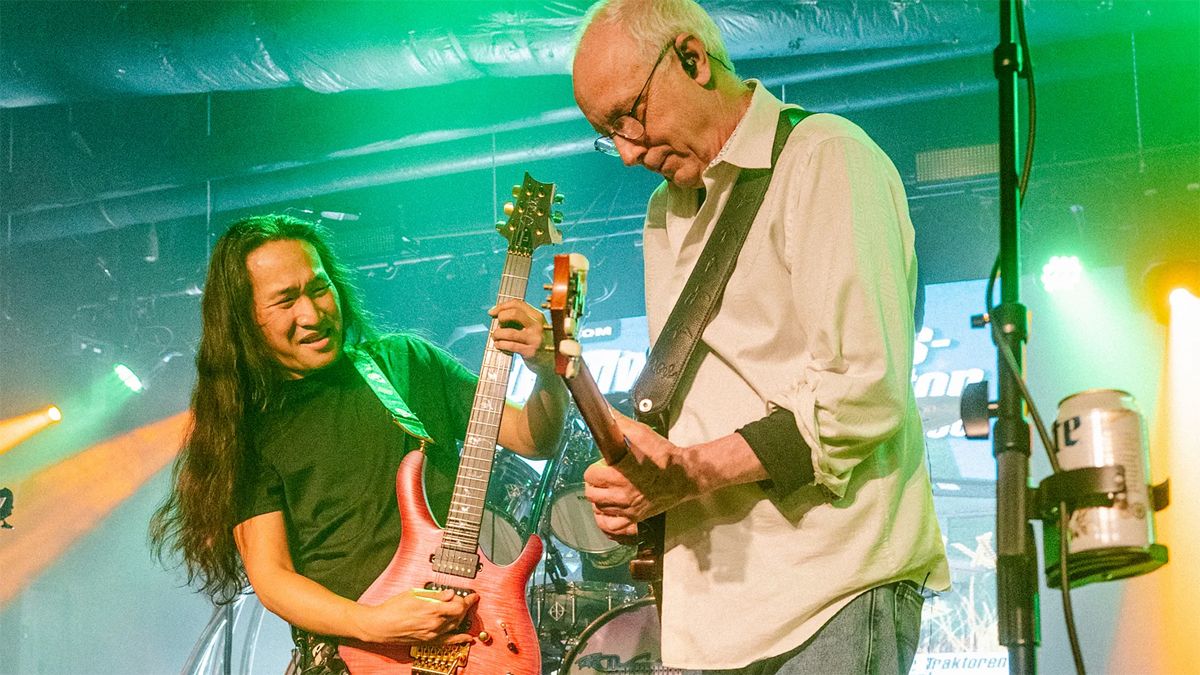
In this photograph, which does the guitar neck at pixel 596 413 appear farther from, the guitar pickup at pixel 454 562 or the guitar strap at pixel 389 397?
the guitar strap at pixel 389 397

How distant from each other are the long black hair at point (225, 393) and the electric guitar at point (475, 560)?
1.77 feet

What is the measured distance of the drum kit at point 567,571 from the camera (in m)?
4.81

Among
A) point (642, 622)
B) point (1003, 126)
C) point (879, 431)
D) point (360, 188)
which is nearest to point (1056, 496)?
point (879, 431)

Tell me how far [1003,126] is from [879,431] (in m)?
0.60

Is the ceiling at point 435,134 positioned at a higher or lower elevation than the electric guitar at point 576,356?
higher

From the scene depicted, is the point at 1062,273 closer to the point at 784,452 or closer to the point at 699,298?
the point at 699,298

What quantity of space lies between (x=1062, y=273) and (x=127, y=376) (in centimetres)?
753

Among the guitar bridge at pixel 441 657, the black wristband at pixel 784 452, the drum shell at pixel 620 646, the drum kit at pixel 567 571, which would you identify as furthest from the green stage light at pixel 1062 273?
the black wristband at pixel 784 452

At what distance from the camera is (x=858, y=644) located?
1.93m

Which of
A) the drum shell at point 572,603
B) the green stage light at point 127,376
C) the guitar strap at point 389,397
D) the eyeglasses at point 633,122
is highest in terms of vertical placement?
the green stage light at point 127,376

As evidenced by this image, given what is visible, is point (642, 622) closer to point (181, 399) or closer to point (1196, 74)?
point (1196, 74)

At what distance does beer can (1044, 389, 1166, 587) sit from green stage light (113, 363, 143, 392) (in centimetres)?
888

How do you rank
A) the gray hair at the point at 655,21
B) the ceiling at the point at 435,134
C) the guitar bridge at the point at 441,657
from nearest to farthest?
the gray hair at the point at 655,21 → the guitar bridge at the point at 441,657 → the ceiling at the point at 435,134

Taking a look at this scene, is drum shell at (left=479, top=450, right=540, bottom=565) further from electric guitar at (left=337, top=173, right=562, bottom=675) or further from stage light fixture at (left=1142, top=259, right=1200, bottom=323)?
stage light fixture at (left=1142, top=259, right=1200, bottom=323)
